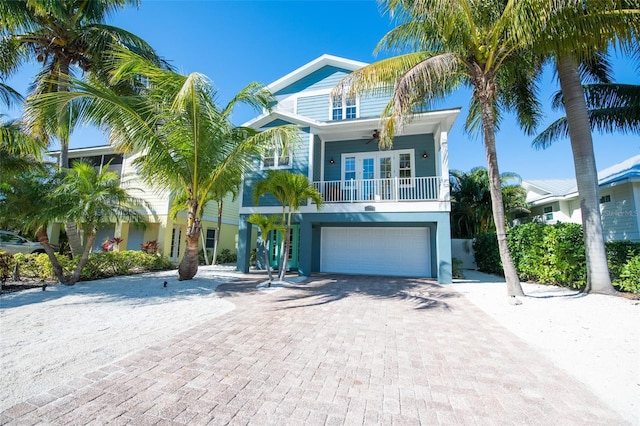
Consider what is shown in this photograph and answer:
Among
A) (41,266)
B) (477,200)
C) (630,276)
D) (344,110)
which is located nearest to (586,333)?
(630,276)

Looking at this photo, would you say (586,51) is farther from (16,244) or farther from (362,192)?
(16,244)

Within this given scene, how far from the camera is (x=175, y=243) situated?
16.3 metres

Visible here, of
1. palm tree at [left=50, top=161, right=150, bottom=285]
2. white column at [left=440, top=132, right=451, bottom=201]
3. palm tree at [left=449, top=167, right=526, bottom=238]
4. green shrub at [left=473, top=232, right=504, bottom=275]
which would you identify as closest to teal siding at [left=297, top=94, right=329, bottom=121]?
white column at [left=440, top=132, right=451, bottom=201]

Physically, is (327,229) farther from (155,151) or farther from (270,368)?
(270,368)

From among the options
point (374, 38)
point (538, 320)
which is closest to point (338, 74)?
point (374, 38)

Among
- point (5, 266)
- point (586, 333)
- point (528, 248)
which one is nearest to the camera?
point (586, 333)

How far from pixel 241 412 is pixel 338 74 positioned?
1538 cm

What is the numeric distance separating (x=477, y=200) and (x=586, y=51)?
13.0 m

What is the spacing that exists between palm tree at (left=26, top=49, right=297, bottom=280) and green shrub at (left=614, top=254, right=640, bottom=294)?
10.1 metres

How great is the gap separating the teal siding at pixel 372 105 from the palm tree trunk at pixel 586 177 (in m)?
6.65

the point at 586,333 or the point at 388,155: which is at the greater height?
the point at 388,155

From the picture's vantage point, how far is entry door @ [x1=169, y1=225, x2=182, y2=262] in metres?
16.1

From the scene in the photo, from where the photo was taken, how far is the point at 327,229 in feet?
44.5

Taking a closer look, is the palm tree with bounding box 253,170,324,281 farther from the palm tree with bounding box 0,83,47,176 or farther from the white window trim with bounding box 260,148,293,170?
the palm tree with bounding box 0,83,47,176
